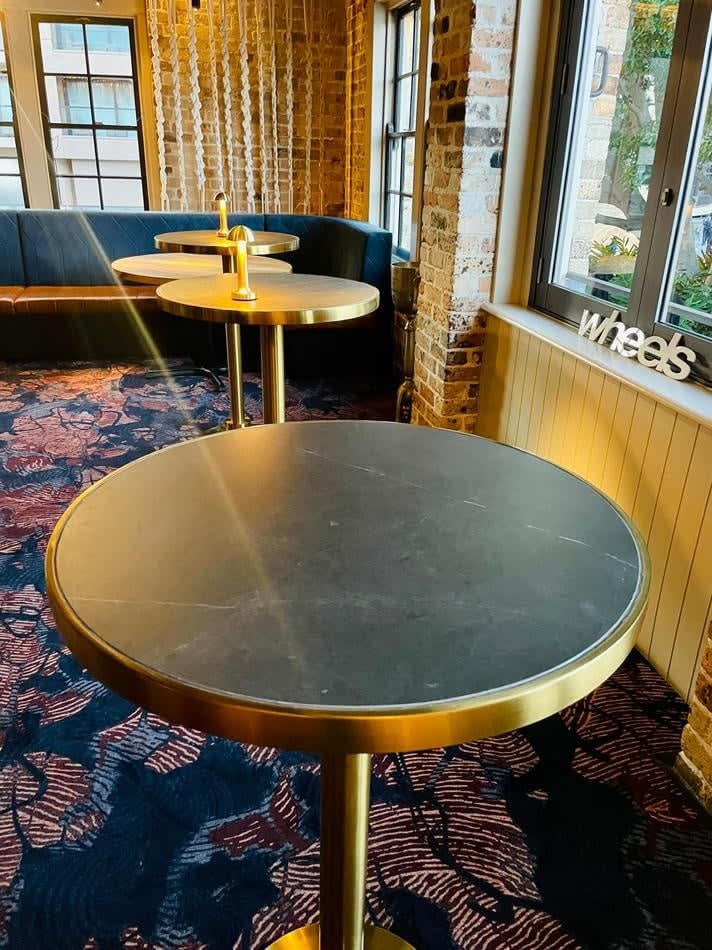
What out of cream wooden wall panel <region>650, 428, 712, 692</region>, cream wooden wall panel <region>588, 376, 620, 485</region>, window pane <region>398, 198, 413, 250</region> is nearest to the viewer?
cream wooden wall panel <region>650, 428, 712, 692</region>

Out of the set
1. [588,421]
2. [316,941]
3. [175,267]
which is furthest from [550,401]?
[175,267]

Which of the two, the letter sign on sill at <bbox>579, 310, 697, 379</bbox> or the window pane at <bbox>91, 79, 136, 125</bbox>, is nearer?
the letter sign on sill at <bbox>579, 310, 697, 379</bbox>

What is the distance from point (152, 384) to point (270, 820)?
3.37 meters

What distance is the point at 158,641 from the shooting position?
723 millimetres

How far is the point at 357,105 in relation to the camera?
5.32 m

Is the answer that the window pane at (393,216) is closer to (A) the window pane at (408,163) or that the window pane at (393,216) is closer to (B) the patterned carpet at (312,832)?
(A) the window pane at (408,163)

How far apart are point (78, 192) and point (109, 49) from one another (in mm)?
1099

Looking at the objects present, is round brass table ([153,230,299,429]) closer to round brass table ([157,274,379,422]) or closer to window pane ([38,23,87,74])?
round brass table ([157,274,379,422])

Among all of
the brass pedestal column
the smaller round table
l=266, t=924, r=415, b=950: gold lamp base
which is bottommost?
l=266, t=924, r=415, b=950: gold lamp base

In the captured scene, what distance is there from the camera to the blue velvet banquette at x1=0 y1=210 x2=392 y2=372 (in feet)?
14.8

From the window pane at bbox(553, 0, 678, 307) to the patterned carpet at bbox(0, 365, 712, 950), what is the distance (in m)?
1.32

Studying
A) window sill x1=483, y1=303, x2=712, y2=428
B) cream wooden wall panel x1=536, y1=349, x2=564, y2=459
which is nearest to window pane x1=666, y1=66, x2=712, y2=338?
window sill x1=483, y1=303, x2=712, y2=428

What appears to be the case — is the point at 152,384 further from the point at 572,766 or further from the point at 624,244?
the point at 572,766

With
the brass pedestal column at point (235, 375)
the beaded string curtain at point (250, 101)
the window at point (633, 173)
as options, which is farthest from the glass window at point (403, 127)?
the window at point (633, 173)
